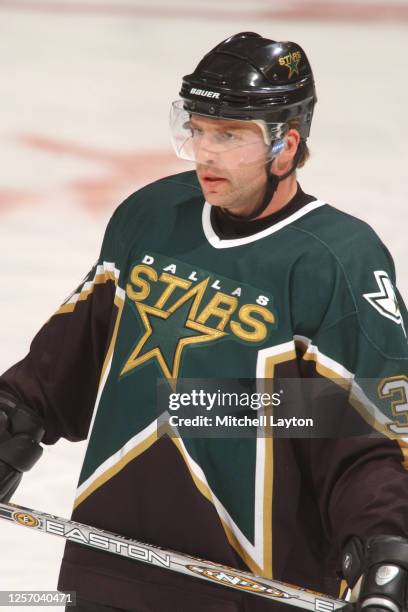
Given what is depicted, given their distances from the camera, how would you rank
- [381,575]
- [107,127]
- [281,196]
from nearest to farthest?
[381,575]
[281,196]
[107,127]

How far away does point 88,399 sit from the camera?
2465mm

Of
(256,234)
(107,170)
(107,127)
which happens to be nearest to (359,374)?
(256,234)

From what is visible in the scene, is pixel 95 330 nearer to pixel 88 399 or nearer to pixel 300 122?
pixel 88 399

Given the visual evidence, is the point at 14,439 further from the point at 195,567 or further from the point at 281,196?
the point at 281,196

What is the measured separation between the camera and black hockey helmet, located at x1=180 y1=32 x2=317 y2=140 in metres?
2.14

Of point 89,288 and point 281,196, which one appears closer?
point 281,196

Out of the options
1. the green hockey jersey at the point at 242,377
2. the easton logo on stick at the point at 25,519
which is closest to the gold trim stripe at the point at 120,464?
the green hockey jersey at the point at 242,377

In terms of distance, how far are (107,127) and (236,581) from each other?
4.42 metres

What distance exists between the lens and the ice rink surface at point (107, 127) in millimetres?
4406

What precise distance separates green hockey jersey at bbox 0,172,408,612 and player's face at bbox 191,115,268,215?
0.06m

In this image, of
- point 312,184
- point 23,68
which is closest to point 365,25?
point 23,68

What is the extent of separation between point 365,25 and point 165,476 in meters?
6.93

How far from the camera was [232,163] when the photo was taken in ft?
7.06

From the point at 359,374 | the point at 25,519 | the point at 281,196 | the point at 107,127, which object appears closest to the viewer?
the point at 359,374
